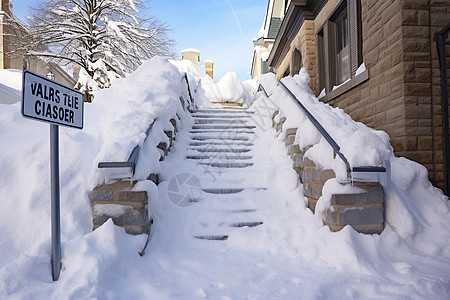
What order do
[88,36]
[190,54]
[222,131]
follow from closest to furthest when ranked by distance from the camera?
[222,131], [88,36], [190,54]

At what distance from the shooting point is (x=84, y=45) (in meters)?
13.3

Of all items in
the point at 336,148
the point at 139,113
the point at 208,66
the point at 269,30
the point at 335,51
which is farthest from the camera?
the point at 208,66

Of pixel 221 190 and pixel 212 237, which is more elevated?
pixel 221 190

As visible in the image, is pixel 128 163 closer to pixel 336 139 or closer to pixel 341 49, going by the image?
pixel 336 139

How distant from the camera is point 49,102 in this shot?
2193 millimetres

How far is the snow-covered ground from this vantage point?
2447 mm

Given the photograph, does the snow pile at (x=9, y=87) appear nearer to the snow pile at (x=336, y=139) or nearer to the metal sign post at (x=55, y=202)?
the metal sign post at (x=55, y=202)

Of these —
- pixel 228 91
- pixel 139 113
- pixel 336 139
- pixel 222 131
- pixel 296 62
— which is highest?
pixel 296 62

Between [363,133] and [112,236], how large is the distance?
3129mm

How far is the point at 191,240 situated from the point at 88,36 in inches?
500

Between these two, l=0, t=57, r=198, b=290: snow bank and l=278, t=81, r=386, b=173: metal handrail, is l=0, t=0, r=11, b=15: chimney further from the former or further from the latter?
l=278, t=81, r=386, b=173: metal handrail

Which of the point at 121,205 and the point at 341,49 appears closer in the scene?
the point at 121,205

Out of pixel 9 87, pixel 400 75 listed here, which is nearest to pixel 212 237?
pixel 400 75

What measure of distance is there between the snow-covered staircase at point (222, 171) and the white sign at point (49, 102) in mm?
2072
